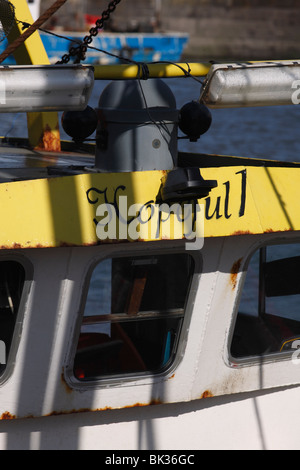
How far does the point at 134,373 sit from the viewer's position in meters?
5.79

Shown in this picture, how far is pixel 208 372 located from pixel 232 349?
0.26 metres

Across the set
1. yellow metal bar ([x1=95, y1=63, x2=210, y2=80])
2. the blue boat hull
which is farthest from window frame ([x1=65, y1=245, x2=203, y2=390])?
the blue boat hull

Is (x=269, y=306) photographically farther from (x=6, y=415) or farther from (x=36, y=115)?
(x=36, y=115)

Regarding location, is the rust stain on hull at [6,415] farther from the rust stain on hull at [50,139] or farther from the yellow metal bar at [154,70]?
the rust stain on hull at [50,139]

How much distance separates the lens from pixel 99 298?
6559 mm

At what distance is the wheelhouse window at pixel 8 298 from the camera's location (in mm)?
5344

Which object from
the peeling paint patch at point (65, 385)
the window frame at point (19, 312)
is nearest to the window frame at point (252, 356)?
the peeling paint patch at point (65, 385)

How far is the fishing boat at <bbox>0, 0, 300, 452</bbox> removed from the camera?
5184 millimetres

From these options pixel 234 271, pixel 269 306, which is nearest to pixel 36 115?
pixel 269 306

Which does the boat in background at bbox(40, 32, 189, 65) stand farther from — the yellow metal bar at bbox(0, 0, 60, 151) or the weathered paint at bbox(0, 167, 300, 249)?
the weathered paint at bbox(0, 167, 300, 249)

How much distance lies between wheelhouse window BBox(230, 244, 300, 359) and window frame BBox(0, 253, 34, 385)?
1505 mm

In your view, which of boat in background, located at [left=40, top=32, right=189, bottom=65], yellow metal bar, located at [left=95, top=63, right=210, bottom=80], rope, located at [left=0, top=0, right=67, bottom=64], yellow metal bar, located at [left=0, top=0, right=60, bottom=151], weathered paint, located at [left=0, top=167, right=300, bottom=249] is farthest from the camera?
boat in background, located at [left=40, top=32, right=189, bottom=65]

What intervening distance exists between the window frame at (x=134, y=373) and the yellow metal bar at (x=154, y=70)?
3.77ft

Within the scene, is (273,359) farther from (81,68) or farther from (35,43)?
(35,43)
